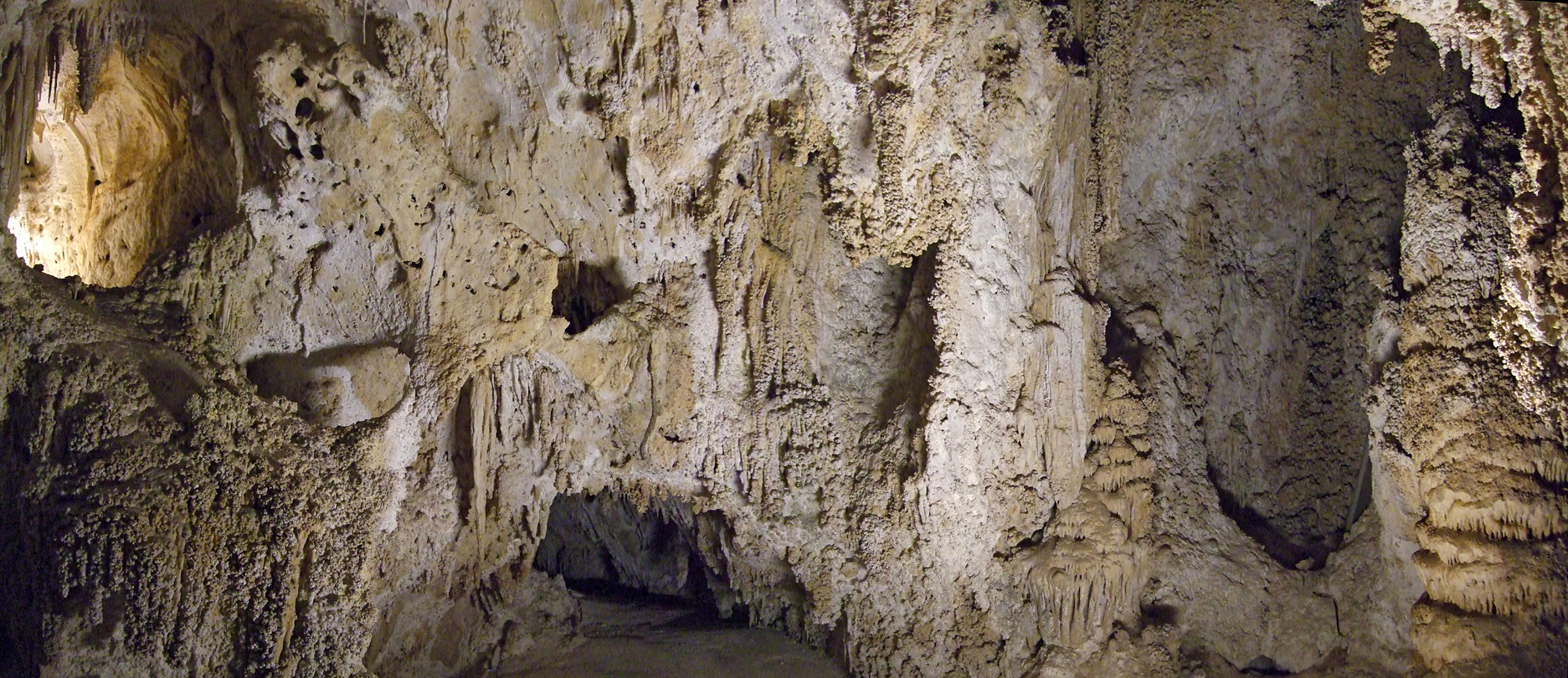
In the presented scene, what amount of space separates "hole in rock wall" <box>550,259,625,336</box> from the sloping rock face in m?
0.03

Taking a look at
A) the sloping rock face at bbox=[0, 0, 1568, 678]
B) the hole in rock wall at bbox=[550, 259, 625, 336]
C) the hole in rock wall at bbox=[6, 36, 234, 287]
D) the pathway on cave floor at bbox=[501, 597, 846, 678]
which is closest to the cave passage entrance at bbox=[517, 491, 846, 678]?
the pathway on cave floor at bbox=[501, 597, 846, 678]

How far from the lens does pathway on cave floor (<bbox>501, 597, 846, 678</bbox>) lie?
18.5 ft

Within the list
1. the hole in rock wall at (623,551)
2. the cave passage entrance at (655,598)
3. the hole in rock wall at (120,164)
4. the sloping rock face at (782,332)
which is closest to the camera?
the sloping rock face at (782,332)

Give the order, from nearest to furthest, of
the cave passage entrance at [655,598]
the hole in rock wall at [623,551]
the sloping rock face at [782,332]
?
the sloping rock face at [782,332] < the cave passage entrance at [655,598] < the hole in rock wall at [623,551]

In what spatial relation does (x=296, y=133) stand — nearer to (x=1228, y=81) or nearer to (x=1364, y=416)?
(x=1228, y=81)

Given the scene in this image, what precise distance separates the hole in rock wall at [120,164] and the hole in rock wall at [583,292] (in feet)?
5.44

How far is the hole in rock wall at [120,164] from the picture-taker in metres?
4.96

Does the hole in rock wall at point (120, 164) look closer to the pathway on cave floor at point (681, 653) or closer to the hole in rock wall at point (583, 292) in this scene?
the hole in rock wall at point (583, 292)

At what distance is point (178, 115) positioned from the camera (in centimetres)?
525

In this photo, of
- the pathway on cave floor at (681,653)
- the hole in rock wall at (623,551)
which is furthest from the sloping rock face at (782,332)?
the hole in rock wall at (623,551)

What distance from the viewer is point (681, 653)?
5.90 metres

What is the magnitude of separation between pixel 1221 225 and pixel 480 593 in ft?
15.3

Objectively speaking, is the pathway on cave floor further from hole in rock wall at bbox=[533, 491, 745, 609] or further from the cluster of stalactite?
the cluster of stalactite

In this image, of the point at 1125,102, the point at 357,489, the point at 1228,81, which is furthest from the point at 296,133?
the point at 1228,81
